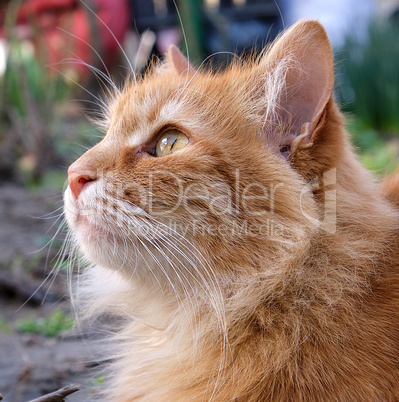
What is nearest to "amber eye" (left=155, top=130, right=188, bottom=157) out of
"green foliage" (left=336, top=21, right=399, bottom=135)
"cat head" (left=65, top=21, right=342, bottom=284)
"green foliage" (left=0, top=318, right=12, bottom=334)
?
"cat head" (left=65, top=21, right=342, bottom=284)

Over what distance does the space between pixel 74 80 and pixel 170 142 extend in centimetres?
366

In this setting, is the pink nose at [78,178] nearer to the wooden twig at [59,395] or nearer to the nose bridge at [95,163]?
the nose bridge at [95,163]

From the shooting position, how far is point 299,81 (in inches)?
71.9

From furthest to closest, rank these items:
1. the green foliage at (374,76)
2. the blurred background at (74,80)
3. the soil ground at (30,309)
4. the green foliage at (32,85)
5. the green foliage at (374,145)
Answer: the green foliage at (374,76)
the green foliage at (32,85)
the green foliage at (374,145)
the blurred background at (74,80)
the soil ground at (30,309)

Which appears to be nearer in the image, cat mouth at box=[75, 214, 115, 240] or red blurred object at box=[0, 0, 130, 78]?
cat mouth at box=[75, 214, 115, 240]

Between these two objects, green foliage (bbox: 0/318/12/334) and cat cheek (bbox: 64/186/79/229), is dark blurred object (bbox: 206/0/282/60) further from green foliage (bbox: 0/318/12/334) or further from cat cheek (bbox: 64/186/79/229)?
cat cheek (bbox: 64/186/79/229)

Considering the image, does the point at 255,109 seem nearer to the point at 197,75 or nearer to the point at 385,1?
the point at 197,75

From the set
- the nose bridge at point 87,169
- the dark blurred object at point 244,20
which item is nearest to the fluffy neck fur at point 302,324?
the nose bridge at point 87,169

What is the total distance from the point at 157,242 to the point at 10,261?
2.68m

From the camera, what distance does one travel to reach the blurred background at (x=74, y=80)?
3.98 m

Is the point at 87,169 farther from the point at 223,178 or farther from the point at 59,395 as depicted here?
the point at 59,395

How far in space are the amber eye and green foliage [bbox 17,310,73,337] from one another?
1548 mm

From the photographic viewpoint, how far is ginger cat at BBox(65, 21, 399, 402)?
→ 5.25 feet

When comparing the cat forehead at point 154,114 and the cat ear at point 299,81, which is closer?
the cat ear at point 299,81
